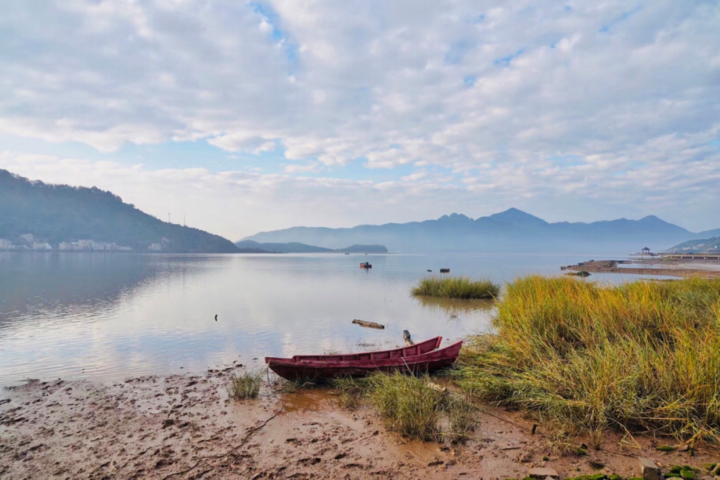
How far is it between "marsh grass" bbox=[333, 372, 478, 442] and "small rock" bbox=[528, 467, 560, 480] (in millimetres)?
1430

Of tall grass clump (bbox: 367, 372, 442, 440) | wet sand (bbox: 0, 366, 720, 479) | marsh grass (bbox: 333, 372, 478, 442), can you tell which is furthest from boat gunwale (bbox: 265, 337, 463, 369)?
tall grass clump (bbox: 367, 372, 442, 440)

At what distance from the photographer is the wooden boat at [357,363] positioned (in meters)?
9.60

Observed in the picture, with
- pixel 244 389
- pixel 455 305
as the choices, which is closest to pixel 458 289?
pixel 455 305

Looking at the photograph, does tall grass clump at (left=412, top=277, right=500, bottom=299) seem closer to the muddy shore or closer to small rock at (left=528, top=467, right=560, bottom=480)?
small rock at (left=528, top=467, right=560, bottom=480)

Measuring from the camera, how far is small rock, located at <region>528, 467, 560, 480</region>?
16.8 feet

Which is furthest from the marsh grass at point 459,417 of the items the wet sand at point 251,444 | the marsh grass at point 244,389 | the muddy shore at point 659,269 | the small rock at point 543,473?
the muddy shore at point 659,269

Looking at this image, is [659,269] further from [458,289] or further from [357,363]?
[357,363]

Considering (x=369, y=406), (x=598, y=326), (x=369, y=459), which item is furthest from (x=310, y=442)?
(x=598, y=326)

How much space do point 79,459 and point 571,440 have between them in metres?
7.84

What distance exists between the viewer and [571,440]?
20.5 ft

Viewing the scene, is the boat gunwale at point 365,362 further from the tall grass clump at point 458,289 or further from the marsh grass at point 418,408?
the tall grass clump at point 458,289

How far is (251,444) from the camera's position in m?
6.80

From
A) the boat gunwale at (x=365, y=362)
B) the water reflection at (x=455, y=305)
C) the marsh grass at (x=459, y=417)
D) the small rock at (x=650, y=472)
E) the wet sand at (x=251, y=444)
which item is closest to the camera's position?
the small rock at (x=650, y=472)

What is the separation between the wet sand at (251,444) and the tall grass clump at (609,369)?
0.42m
